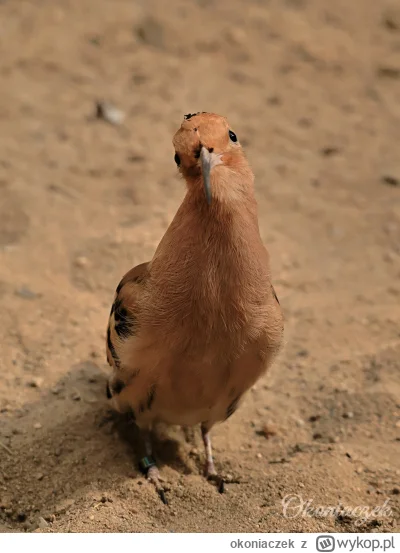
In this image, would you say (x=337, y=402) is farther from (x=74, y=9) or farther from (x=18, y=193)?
(x=74, y=9)

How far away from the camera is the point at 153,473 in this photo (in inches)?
169

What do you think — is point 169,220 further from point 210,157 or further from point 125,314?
point 210,157

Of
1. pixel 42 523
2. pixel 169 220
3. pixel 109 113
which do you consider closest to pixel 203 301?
pixel 42 523

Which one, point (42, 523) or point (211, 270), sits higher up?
point (211, 270)

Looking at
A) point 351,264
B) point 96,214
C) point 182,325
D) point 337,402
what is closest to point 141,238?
point 96,214

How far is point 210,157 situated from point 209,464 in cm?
186

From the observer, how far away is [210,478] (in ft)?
14.3

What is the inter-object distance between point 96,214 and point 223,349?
9.73ft

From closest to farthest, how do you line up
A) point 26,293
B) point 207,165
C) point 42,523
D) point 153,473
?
point 207,165, point 42,523, point 153,473, point 26,293

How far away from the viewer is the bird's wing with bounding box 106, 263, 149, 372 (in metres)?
3.91

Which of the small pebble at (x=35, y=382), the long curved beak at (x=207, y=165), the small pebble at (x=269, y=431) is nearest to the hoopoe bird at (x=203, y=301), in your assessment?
the long curved beak at (x=207, y=165)

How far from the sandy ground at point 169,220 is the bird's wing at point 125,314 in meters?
0.63

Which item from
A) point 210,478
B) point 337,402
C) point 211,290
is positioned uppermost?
point 211,290

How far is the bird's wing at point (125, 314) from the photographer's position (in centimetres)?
391
